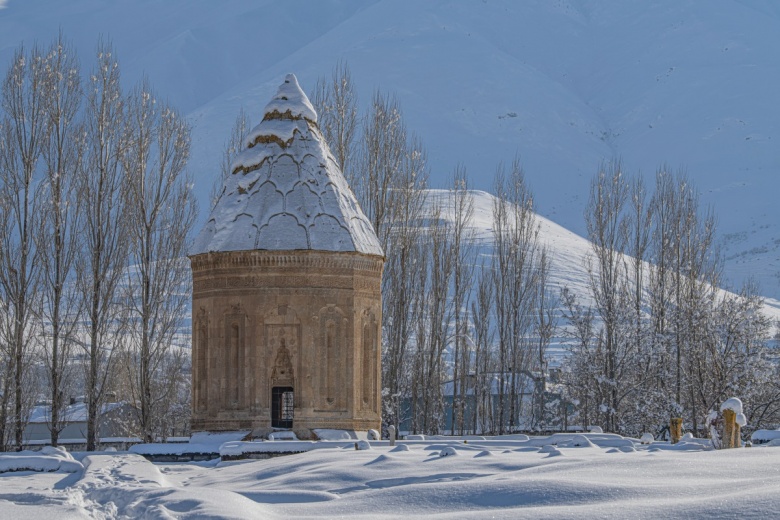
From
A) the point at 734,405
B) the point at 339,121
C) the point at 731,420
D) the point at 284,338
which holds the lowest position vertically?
the point at 731,420

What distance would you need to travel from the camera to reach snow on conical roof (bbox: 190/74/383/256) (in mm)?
22344

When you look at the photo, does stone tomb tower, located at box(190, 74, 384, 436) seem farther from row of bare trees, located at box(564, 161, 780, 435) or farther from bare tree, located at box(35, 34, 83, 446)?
row of bare trees, located at box(564, 161, 780, 435)

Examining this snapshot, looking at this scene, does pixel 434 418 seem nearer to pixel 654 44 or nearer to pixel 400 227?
pixel 400 227

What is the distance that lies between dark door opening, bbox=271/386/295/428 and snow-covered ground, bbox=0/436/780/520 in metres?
6.37

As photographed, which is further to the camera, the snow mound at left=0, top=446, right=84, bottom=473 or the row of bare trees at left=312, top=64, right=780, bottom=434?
the row of bare trees at left=312, top=64, right=780, bottom=434

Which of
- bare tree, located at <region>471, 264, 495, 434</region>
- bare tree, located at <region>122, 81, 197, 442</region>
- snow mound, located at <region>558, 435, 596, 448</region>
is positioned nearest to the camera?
snow mound, located at <region>558, 435, 596, 448</region>

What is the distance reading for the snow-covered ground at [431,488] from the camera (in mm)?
9008

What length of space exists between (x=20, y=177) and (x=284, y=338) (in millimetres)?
10840

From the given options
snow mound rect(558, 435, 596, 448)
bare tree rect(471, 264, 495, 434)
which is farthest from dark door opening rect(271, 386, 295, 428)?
bare tree rect(471, 264, 495, 434)

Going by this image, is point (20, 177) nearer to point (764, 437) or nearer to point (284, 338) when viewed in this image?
point (284, 338)

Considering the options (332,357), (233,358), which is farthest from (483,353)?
(233,358)

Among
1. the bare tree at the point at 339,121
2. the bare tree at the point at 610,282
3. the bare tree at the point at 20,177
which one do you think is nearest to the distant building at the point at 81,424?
the bare tree at the point at 20,177

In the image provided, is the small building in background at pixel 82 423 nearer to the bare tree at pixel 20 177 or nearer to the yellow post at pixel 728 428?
the bare tree at pixel 20 177

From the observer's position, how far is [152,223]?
30.9 metres
